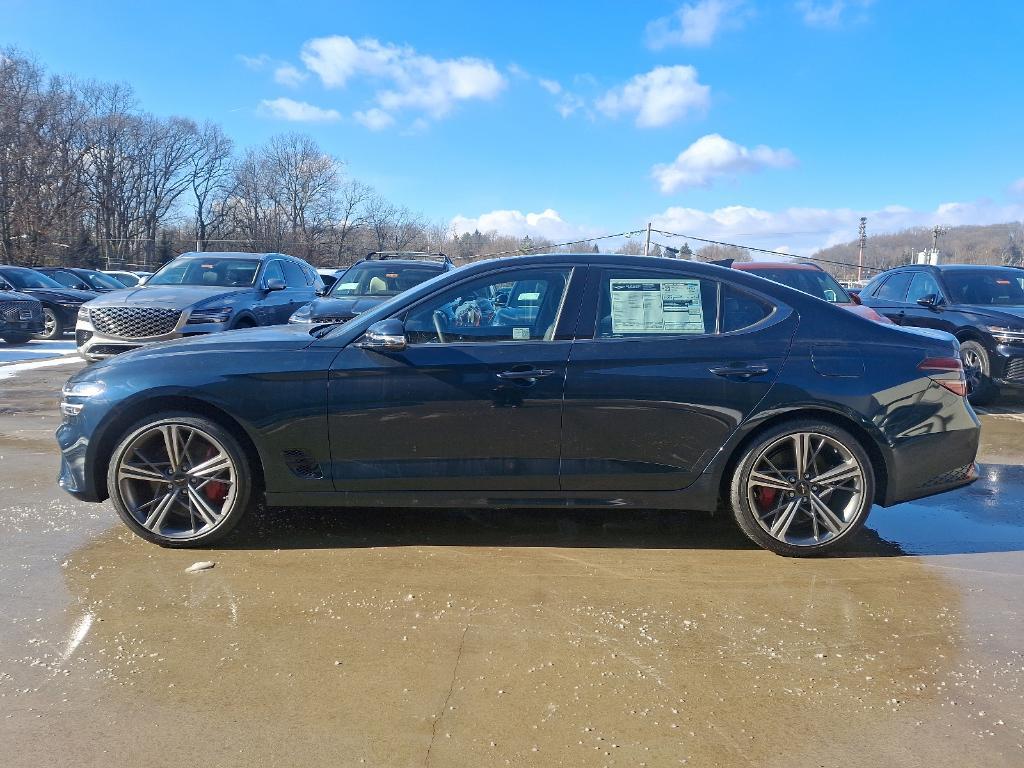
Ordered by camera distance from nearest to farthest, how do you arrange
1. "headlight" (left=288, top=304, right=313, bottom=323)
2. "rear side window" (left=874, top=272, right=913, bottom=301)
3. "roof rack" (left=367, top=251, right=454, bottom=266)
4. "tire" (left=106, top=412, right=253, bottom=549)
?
→ 1. "tire" (left=106, top=412, right=253, bottom=549)
2. "headlight" (left=288, top=304, right=313, bottom=323)
3. "rear side window" (left=874, top=272, right=913, bottom=301)
4. "roof rack" (left=367, top=251, right=454, bottom=266)

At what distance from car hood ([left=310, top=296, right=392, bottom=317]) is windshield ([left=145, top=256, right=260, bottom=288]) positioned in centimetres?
151

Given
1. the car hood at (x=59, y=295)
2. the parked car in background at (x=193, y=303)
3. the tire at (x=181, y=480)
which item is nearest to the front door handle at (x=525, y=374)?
the tire at (x=181, y=480)

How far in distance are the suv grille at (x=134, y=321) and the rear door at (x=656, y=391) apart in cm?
602

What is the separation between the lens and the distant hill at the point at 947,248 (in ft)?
82.4

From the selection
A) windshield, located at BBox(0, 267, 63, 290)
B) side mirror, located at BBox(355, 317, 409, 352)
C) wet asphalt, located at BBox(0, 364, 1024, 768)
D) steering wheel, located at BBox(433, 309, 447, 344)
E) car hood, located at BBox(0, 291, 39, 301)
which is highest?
windshield, located at BBox(0, 267, 63, 290)

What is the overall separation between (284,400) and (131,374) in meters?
0.84

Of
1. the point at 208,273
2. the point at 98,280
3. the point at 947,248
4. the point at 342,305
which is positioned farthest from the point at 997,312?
the point at 947,248

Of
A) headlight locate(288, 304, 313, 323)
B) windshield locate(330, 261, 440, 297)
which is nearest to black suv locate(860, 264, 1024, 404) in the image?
windshield locate(330, 261, 440, 297)

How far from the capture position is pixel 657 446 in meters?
3.70

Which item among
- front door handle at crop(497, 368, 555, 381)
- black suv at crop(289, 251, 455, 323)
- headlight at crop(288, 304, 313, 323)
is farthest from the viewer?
headlight at crop(288, 304, 313, 323)

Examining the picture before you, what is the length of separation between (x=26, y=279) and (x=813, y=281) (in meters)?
15.7

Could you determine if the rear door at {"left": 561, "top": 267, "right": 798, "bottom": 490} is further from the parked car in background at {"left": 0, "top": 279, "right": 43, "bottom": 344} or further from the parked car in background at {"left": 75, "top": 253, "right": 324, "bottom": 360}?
the parked car in background at {"left": 0, "top": 279, "right": 43, "bottom": 344}

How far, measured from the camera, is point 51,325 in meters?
15.1

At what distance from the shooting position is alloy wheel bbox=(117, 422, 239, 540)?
148 inches
